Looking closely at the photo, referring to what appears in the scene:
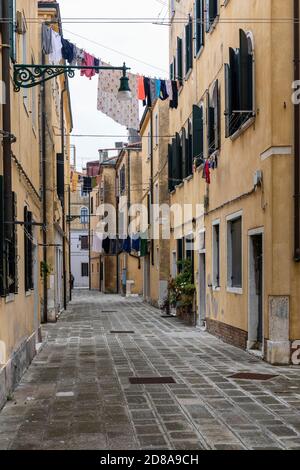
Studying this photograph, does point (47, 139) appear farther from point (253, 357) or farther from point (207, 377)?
point (207, 377)

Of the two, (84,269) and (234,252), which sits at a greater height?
(234,252)

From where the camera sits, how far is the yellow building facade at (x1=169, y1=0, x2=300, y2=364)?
10.8m

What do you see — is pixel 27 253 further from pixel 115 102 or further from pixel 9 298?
pixel 115 102

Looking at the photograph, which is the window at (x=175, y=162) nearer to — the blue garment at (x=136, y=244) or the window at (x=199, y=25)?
the window at (x=199, y=25)

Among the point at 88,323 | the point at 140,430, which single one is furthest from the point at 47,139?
the point at 140,430

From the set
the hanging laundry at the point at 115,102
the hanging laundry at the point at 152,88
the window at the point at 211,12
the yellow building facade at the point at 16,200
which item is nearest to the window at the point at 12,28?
the yellow building facade at the point at 16,200

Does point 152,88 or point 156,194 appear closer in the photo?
point 152,88

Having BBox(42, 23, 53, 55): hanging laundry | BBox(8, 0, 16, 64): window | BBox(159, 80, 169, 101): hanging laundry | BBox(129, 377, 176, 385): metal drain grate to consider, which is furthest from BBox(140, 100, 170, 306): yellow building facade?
BBox(8, 0, 16, 64): window

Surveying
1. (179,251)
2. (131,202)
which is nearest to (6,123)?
(179,251)

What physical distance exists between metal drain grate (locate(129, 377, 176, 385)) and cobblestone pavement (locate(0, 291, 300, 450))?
11 cm

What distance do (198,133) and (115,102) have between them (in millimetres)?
5447

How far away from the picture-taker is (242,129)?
1255 cm
